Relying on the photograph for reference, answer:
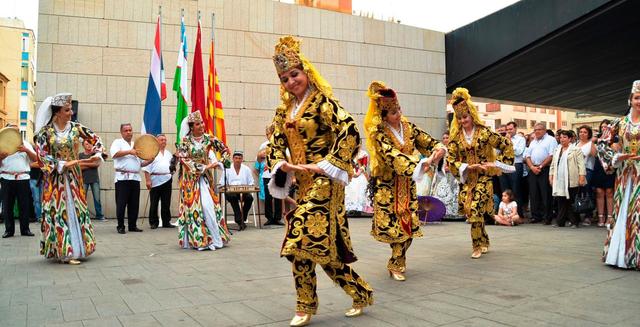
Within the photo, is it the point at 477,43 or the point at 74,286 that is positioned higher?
the point at 477,43

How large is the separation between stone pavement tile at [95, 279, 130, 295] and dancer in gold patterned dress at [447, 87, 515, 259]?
4.31 m

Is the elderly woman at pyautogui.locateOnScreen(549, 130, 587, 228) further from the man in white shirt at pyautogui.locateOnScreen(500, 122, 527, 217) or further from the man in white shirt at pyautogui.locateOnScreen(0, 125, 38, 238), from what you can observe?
the man in white shirt at pyautogui.locateOnScreen(0, 125, 38, 238)

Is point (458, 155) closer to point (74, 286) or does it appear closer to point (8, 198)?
point (74, 286)

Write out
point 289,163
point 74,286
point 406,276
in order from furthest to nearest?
1. point 406,276
2. point 74,286
3. point 289,163

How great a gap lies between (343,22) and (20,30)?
165 ft

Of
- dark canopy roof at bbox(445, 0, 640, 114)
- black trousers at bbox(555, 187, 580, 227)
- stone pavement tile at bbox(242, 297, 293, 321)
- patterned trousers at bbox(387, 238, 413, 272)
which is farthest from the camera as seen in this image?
dark canopy roof at bbox(445, 0, 640, 114)

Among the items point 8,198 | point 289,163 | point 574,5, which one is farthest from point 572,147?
point 8,198

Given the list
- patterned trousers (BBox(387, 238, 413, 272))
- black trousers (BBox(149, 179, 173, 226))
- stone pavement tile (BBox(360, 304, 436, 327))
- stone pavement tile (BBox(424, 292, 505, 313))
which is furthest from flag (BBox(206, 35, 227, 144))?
stone pavement tile (BBox(360, 304, 436, 327))

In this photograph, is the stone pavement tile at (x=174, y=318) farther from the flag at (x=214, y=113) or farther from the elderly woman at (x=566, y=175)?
the elderly woman at (x=566, y=175)

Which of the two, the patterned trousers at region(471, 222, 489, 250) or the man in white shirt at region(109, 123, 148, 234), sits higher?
the man in white shirt at region(109, 123, 148, 234)

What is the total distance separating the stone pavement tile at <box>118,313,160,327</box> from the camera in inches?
147

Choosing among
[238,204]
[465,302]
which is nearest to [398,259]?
[465,302]

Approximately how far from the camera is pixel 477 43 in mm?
15344

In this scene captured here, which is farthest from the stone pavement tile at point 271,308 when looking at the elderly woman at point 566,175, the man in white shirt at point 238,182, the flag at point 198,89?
the elderly woman at point 566,175
